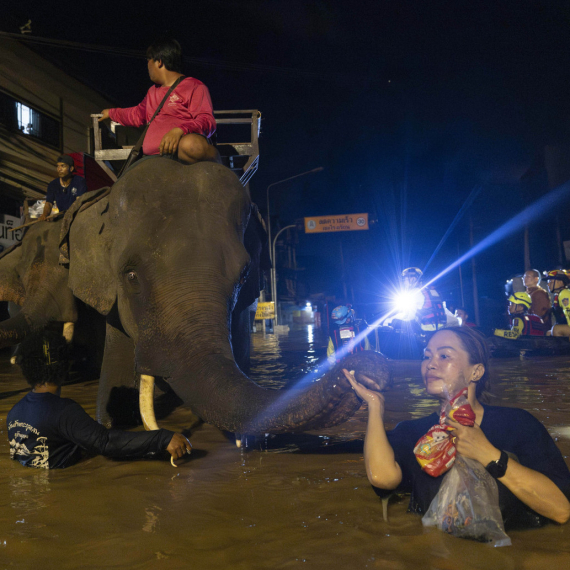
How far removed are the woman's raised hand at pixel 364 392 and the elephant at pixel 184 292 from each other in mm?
36

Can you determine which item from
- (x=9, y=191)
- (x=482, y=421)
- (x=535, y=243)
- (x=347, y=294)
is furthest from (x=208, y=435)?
(x=347, y=294)

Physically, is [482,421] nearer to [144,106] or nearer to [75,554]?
[75,554]

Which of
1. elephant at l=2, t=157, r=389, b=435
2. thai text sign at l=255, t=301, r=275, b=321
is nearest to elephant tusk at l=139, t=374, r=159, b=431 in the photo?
elephant at l=2, t=157, r=389, b=435

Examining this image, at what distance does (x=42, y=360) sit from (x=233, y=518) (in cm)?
176

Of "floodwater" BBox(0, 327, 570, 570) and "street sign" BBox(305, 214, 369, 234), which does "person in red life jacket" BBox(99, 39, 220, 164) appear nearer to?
"floodwater" BBox(0, 327, 570, 570)

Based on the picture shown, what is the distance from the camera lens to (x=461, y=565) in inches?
79.6

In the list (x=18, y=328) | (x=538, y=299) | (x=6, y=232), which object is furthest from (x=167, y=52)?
(x=6, y=232)

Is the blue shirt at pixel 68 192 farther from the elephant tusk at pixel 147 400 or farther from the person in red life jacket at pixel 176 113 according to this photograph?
the elephant tusk at pixel 147 400

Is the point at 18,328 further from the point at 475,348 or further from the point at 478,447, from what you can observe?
the point at 478,447

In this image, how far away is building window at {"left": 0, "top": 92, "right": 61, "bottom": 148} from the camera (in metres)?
17.5

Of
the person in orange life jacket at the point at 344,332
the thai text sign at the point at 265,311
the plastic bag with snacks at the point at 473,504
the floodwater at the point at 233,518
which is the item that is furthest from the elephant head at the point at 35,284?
the thai text sign at the point at 265,311

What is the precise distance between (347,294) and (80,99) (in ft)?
81.9

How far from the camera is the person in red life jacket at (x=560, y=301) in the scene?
1041 centimetres

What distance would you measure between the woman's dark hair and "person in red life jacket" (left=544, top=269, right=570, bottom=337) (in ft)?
29.6
